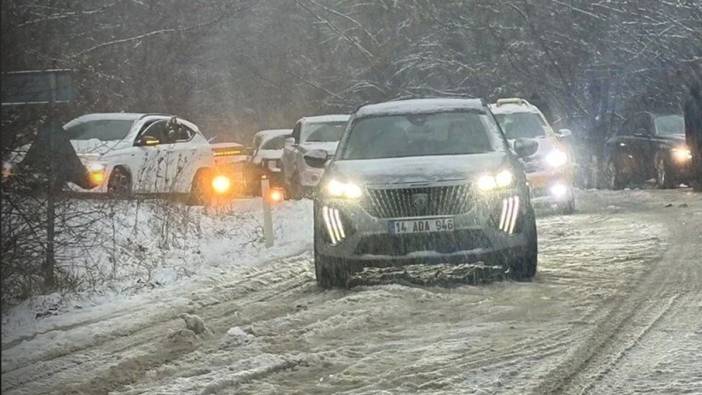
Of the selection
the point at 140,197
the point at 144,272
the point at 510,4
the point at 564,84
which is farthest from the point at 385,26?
the point at 144,272

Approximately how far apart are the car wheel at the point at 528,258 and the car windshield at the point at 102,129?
9.13m

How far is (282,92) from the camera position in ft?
160

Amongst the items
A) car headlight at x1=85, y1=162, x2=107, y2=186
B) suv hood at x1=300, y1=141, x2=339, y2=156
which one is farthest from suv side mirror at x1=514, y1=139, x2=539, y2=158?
suv hood at x1=300, y1=141, x2=339, y2=156

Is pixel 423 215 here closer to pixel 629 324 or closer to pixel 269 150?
pixel 629 324

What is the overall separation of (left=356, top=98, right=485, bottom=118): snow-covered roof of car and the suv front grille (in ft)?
6.53

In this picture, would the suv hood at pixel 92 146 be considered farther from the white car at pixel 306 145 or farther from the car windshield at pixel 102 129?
the white car at pixel 306 145

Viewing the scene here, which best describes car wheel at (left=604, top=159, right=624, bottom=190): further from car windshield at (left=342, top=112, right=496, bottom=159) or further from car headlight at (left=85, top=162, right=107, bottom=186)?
car windshield at (left=342, top=112, right=496, bottom=159)

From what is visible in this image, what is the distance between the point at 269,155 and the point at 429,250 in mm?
17196

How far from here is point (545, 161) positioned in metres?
17.0

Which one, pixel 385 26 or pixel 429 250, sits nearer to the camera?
pixel 429 250

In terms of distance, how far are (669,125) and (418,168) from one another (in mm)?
16210

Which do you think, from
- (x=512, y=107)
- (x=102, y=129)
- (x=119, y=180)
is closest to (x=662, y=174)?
(x=512, y=107)

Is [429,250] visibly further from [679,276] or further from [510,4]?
[510,4]

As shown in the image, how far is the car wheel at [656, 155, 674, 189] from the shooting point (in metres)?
23.5
